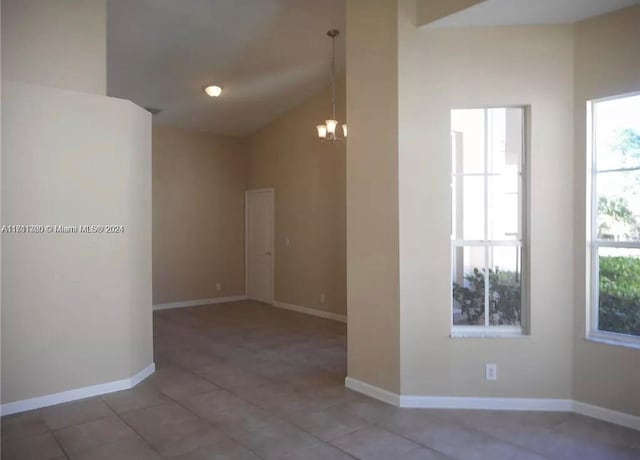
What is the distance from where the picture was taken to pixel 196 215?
802 centimetres

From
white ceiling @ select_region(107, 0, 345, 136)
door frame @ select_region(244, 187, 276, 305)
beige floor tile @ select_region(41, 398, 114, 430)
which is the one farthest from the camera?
door frame @ select_region(244, 187, 276, 305)

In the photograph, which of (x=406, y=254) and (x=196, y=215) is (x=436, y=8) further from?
(x=196, y=215)

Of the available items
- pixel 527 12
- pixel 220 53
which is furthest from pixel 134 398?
pixel 527 12

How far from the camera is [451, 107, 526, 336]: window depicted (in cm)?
346

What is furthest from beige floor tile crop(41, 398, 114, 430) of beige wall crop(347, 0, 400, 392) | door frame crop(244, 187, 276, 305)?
door frame crop(244, 187, 276, 305)

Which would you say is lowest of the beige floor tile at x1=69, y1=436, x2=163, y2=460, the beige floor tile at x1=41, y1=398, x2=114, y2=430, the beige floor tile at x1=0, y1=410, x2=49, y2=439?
the beige floor tile at x1=69, y1=436, x2=163, y2=460

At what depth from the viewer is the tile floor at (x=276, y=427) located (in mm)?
2789

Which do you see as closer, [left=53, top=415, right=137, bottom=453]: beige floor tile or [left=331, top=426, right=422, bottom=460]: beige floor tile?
[left=331, top=426, right=422, bottom=460]: beige floor tile

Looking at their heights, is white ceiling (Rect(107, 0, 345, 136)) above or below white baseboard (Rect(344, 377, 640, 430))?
above

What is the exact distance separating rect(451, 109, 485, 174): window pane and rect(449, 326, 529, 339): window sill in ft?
3.88

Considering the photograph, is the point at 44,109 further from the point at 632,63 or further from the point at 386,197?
the point at 632,63

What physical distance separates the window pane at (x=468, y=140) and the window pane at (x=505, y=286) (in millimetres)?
649

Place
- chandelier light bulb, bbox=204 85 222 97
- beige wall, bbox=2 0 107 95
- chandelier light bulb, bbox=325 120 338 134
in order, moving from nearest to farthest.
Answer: beige wall, bbox=2 0 107 95, chandelier light bulb, bbox=325 120 338 134, chandelier light bulb, bbox=204 85 222 97

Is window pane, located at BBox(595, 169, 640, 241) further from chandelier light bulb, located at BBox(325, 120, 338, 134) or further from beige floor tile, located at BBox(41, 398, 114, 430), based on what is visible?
beige floor tile, located at BBox(41, 398, 114, 430)
